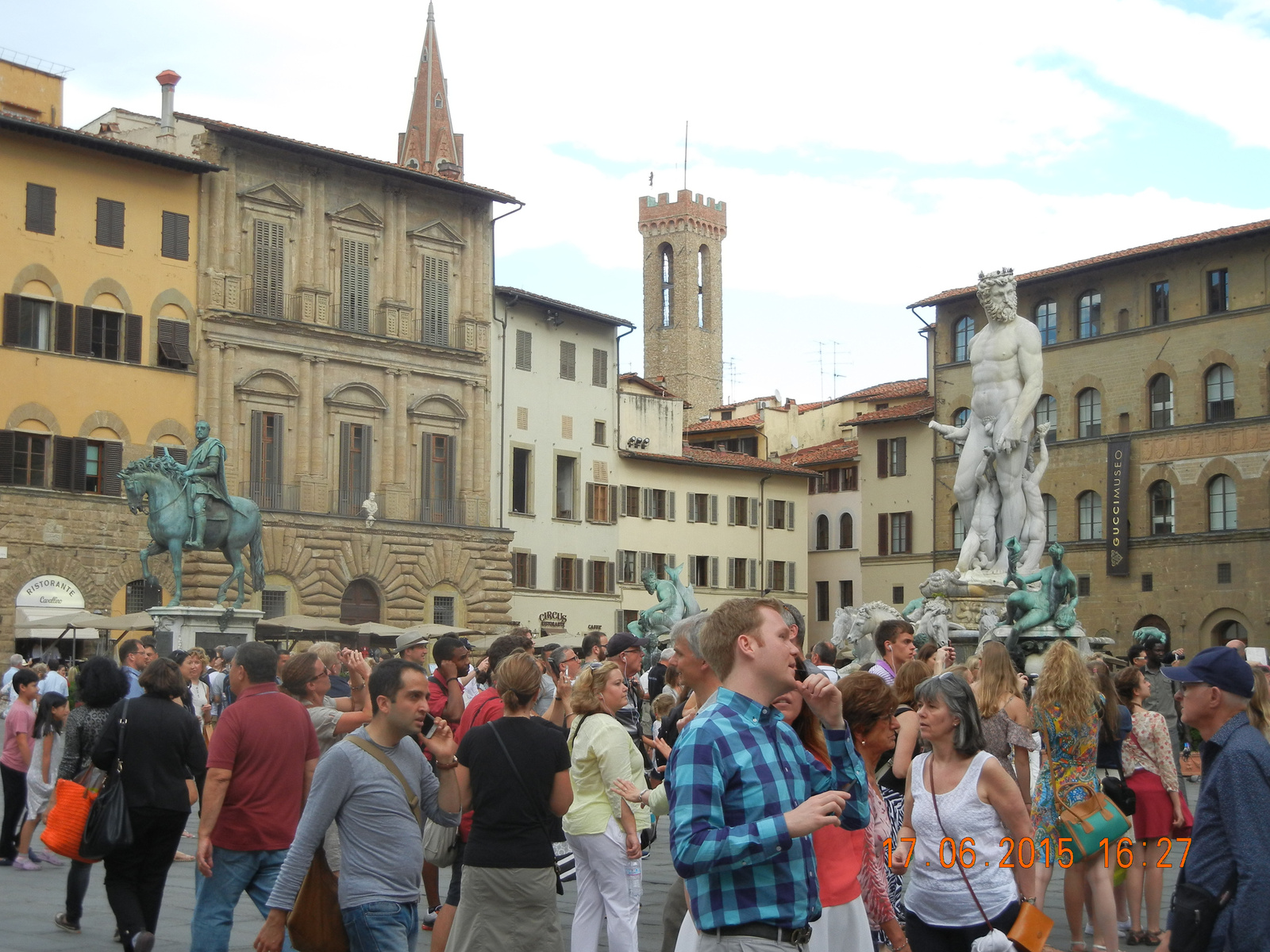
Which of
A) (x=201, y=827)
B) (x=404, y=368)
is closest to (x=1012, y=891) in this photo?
(x=201, y=827)

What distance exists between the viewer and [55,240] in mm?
37438

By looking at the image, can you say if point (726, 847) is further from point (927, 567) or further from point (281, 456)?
point (927, 567)

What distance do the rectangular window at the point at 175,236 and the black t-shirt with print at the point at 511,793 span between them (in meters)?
35.2

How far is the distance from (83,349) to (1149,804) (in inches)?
1305

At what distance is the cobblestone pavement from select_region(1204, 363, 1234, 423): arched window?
37.6 metres

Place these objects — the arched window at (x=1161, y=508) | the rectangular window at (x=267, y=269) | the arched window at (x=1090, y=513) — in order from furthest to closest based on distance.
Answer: the arched window at (x=1090, y=513) < the arched window at (x=1161, y=508) < the rectangular window at (x=267, y=269)

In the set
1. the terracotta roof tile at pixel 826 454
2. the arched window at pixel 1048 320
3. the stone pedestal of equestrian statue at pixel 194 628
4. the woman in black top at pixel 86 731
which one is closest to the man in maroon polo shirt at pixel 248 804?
the woman in black top at pixel 86 731

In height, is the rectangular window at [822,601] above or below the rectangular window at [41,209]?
below

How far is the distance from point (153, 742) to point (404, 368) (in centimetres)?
3666

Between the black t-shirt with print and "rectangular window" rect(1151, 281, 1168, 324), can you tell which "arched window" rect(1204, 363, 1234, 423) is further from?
the black t-shirt with print

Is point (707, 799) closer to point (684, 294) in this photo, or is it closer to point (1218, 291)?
point (1218, 291)

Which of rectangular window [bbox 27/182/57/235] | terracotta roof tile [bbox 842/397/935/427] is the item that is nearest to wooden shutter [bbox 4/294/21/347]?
rectangular window [bbox 27/182/57/235]

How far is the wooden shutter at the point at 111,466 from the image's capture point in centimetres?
3766

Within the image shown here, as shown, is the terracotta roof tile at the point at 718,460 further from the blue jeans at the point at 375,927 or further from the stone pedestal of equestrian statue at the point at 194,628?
the blue jeans at the point at 375,927
